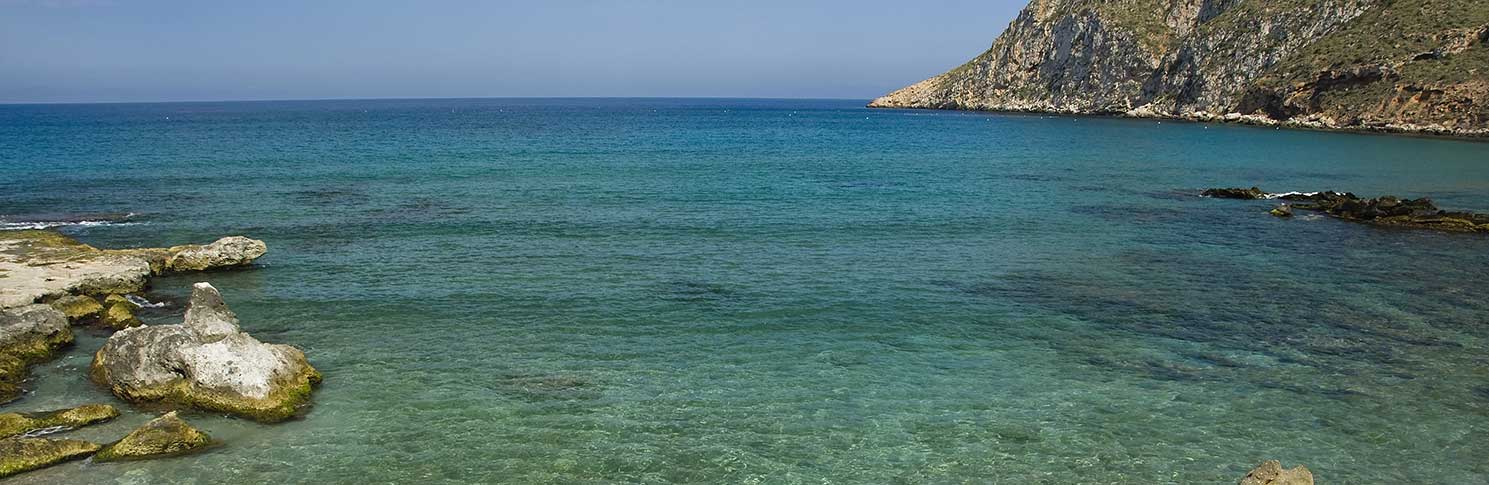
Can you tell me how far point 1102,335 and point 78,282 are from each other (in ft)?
75.0

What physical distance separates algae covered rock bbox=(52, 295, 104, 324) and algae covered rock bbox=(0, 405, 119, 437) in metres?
6.02

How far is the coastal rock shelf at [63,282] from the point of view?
56.9 ft

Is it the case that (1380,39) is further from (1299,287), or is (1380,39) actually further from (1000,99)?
(1299,287)

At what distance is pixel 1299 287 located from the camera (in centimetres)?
2439

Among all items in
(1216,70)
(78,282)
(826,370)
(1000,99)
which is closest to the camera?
(826,370)

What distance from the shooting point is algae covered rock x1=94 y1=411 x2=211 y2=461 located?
13.2 metres

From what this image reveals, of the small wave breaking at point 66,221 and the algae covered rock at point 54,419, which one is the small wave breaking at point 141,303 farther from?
the small wave breaking at point 66,221

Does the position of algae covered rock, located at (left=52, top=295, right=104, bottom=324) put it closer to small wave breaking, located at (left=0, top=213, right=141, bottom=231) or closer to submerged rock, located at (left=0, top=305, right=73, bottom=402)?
submerged rock, located at (left=0, top=305, right=73, bottom=402)

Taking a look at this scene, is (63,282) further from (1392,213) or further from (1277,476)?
(1392,213)

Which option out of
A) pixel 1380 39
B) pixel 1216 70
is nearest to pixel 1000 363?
pixel 1380 39

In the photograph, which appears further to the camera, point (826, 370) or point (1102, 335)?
point (1102, 335)

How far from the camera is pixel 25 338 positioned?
17375mm

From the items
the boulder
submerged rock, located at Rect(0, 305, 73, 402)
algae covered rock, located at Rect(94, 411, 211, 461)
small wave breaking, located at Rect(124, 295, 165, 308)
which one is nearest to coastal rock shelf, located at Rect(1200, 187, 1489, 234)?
the boulder

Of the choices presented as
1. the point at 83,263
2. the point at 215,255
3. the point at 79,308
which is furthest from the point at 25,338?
the point at 215,255
